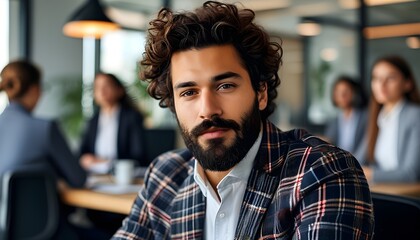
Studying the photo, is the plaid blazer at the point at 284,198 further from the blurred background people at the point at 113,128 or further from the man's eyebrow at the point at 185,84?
the blurred background people at the point at 113,128

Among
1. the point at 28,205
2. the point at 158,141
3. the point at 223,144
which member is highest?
the point at 223,144

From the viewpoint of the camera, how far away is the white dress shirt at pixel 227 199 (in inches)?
56.5

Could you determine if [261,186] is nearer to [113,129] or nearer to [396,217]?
[396,217]

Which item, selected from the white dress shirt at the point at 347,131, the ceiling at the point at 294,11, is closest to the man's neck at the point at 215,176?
the white dress shirt at the point at 347,131

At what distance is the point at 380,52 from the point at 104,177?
148 inches

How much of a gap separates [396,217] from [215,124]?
0.51 m

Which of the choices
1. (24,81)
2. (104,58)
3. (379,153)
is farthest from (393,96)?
(104,58)

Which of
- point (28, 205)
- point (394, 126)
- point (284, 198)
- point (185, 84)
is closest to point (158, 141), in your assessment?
point (28, 205)

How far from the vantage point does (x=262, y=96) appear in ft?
5.00

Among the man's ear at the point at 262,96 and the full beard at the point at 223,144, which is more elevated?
the man's ear at the point at 262,96

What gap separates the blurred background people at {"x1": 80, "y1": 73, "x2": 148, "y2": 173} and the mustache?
3.09m

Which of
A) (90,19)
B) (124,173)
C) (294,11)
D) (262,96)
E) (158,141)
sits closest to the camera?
(262,96)

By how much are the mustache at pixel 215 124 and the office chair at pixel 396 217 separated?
422 mm

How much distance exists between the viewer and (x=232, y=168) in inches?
57.4
